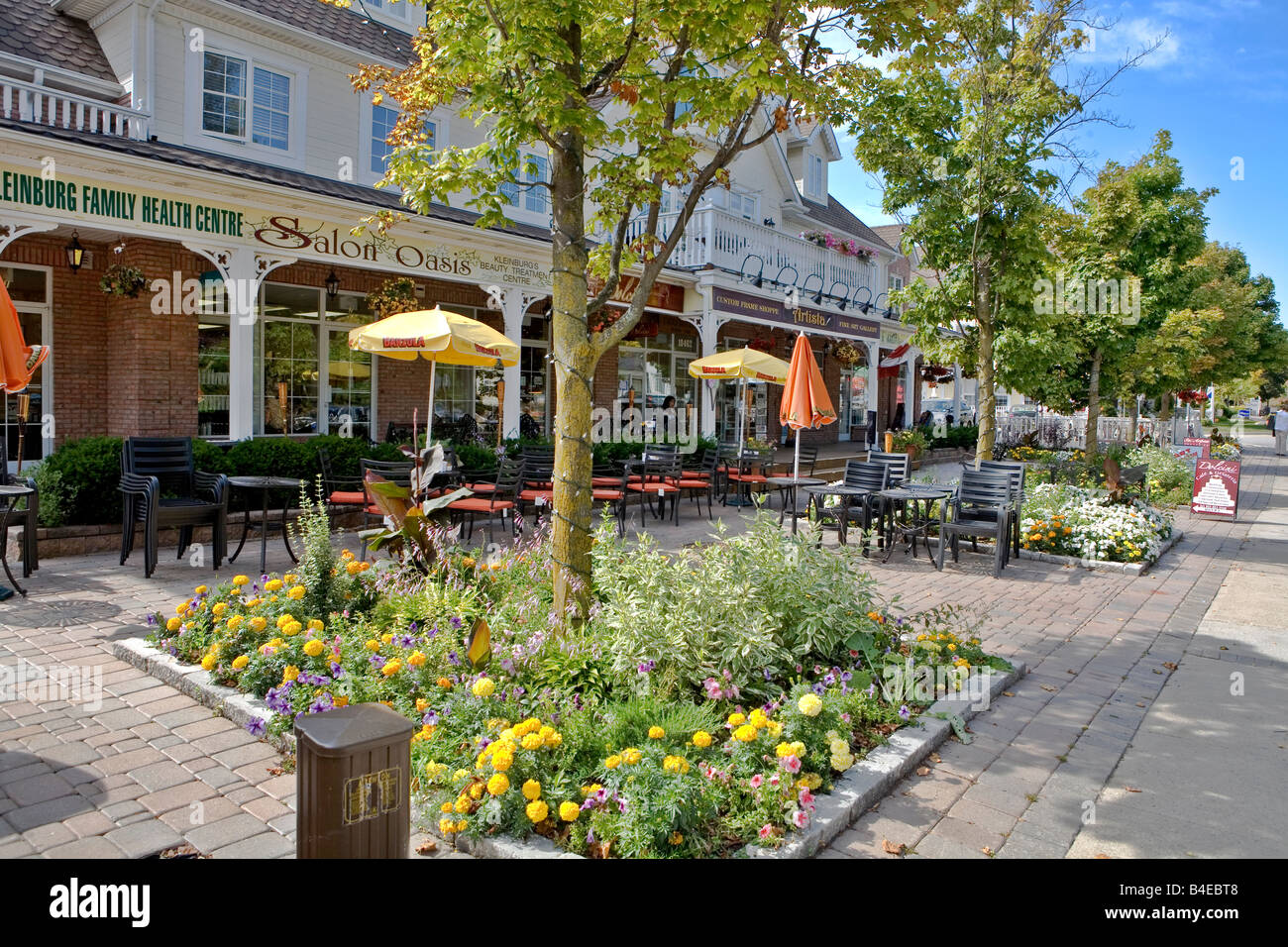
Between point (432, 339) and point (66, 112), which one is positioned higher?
point (66, 112)

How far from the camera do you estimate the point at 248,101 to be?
12.3m

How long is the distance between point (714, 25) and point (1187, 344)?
13.6 m

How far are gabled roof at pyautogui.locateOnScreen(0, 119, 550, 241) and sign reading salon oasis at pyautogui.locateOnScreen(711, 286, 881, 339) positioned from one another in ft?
14.8

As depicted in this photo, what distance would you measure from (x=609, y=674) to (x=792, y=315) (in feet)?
52.5

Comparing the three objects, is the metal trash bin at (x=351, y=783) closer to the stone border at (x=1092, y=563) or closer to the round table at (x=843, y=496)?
the round table at (x=843, y=496)

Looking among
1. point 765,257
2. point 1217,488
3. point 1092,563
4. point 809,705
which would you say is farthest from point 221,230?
point 1217,488

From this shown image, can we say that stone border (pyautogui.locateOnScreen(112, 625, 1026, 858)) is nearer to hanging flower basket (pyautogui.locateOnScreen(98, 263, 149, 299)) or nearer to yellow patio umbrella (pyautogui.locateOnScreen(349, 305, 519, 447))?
yellow patio umbrella (pyautogui.locateOnScreen(349, 305, 519, 447))

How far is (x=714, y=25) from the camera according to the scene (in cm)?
481

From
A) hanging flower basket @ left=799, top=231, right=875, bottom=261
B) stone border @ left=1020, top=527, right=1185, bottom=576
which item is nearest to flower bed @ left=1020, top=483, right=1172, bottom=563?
stone border @ left=1020, top=527, right=1185, bottom=576

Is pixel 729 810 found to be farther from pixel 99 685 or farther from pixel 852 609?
pixel 99 685

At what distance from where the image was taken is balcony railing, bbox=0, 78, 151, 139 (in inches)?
371

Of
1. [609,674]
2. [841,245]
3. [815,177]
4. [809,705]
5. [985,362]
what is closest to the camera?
[809,705]

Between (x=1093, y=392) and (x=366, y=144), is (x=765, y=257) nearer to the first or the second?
(x=1093, y=392)

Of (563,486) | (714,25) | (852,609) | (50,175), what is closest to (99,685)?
(563,486)
